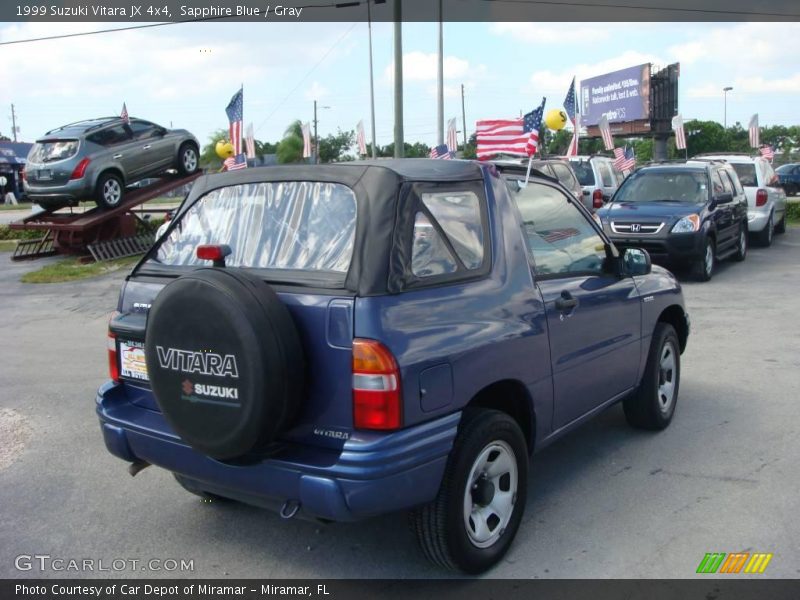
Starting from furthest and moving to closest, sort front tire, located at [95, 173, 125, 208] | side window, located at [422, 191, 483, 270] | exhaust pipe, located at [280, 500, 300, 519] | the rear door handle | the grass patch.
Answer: front tire, located at [95, 173, 125, 208] < the grass patch < the rear door handle < side window, located at [422, 191, 483, 270] < exhaust pipe, located at [280, 500, 300, 519]

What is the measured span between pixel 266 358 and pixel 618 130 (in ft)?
177

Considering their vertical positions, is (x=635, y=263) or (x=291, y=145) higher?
(x=291, y=145)

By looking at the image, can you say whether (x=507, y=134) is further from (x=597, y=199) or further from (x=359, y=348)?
(x=597, y=199)

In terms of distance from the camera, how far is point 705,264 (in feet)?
41.9

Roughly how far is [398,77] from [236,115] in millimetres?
4142

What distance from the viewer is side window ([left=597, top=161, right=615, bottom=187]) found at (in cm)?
1956

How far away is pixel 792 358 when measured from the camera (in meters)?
7.71


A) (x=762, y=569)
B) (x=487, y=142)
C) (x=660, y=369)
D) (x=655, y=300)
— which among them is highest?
(x=487, y=142)

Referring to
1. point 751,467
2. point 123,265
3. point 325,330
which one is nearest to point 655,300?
point 751,467

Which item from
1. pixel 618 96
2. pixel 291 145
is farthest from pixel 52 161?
pixel 618 96

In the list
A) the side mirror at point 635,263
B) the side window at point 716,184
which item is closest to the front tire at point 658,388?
the side mirror at point 635,263

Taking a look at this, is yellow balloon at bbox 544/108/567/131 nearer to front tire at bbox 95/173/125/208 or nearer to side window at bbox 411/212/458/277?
side window at bbox 411/212/458/277

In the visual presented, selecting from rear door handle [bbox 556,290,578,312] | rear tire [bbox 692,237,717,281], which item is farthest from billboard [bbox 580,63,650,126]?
rear door handle [bbox 556,290,578,312]

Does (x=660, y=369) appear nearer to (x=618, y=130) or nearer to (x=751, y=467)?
(x=751, y=467)
